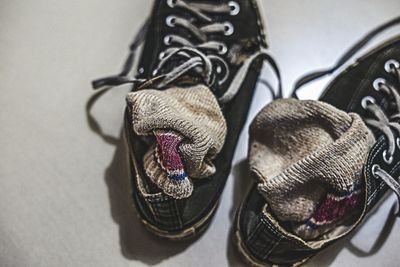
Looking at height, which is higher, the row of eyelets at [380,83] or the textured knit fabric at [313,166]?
the row of eyelets at [380,83]

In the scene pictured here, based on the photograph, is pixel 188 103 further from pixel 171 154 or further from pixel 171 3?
pixel 171 3

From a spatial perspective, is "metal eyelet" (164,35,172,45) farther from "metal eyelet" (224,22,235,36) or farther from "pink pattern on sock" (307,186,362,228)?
"pink pattern on sock" (307,186,362,228)

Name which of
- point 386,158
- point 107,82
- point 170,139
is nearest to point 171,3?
point 107,82

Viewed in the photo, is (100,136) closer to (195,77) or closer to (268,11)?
(195,77)

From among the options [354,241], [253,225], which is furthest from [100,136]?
[354,241]

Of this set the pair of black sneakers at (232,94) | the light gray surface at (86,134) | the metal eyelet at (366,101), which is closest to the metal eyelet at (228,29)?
the pair of black sneakers at (232,94)

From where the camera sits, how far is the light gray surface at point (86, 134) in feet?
2.40

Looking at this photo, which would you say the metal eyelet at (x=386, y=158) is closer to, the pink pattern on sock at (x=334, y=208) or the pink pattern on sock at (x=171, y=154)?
the pink pattern on sock at (x=334, y=208)

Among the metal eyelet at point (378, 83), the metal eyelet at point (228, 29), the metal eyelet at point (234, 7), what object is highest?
the metal eyelet at point (234, 7)

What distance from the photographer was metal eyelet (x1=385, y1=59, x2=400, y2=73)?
2.50ft

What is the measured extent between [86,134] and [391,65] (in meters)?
0.46

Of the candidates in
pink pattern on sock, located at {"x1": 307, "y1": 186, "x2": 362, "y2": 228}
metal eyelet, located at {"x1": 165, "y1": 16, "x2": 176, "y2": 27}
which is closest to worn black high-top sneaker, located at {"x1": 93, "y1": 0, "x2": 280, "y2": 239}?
metal eyelet, located at {"x1": 165, "y1": 16, "x2": 176, "y2": 27}

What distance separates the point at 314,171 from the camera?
0.63 m

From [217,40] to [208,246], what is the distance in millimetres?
297
